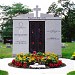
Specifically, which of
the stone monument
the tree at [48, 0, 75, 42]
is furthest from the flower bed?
the tree at [48, 0, 75, 42]

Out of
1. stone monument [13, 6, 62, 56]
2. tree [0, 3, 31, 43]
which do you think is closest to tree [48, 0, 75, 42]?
tree [0, 3, 31, 43]

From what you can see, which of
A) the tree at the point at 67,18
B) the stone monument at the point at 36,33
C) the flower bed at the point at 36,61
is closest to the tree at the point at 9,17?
the tree at the point at 67,18

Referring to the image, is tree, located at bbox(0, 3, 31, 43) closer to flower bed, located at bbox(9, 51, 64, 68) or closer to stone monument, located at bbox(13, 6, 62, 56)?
stone monument, located at bbox(13, 6, 62, 56)

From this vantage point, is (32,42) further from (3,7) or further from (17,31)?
(3,7)

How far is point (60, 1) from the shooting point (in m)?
68.2

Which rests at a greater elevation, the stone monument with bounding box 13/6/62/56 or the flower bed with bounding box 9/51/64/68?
the stone monument with bounding box 13/6/62/56

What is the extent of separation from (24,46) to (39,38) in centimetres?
146

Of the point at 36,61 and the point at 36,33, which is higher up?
the point at 36,33

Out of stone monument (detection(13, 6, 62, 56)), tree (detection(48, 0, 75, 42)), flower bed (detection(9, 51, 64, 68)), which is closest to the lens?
flower bed (detection(9, 51, 64, 68))

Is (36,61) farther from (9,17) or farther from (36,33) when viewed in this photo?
(9,17)

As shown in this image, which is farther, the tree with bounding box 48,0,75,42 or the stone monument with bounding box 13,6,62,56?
the tree with bounding box 48,0,75,42

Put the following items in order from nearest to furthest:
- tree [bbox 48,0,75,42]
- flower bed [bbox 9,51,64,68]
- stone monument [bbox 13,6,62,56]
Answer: flower bed [bbox 9,51,64,68] < stone monument [bbox 13,6,62,56] < tree [bbox 48,0,75,42]

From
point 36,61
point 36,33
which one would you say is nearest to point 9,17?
point 36,33

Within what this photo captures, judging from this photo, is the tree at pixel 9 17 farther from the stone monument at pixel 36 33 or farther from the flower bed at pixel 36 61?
the flower bed at pixel 36 61
